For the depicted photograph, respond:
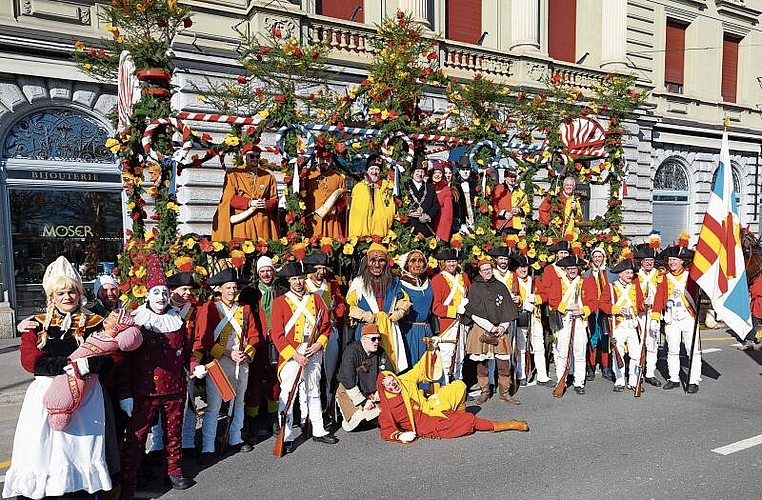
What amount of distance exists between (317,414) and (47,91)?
31.4ft

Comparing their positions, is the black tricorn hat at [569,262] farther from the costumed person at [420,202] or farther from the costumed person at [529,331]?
the costumed person at [420,202]

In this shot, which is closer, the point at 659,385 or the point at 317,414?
the point at 317,414

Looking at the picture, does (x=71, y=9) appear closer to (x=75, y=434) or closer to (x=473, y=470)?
(x=75, y=434)

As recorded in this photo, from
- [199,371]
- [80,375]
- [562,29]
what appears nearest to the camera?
[80,375]

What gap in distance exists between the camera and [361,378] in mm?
6016

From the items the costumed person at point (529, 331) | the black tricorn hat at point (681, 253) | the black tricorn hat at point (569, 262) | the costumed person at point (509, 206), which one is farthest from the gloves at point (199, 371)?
the black tricorn hat at point (681, 253)

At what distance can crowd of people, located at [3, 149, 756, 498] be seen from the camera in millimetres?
4059

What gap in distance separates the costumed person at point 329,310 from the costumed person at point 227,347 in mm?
832

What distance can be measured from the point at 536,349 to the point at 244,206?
4378 mm

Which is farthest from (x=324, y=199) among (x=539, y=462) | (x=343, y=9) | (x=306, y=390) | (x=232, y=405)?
(x=343, y=9)

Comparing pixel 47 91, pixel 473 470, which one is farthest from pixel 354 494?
pixel 47 91

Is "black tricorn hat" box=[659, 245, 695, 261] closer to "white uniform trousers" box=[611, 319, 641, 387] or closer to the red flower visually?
"white uniform trousers" box=[611, 319, 641, 387]

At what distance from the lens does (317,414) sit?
5.85 meters

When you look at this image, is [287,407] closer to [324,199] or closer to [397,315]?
[397,315]
